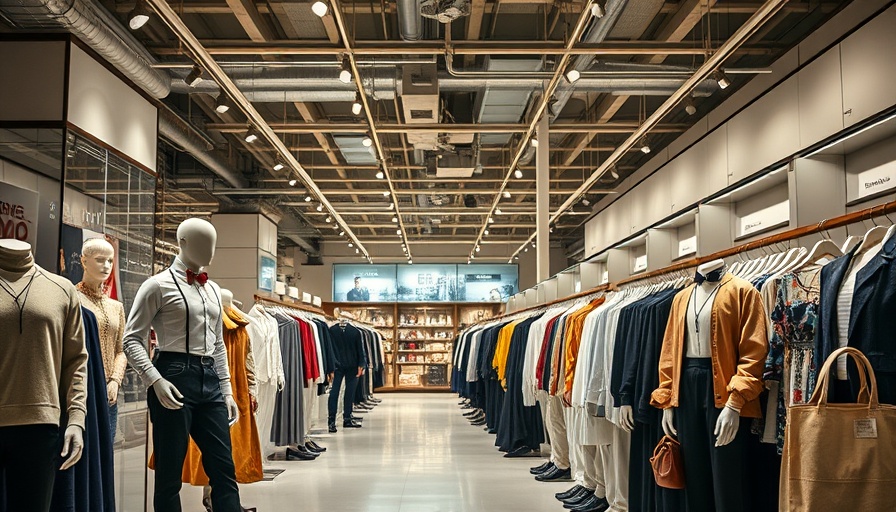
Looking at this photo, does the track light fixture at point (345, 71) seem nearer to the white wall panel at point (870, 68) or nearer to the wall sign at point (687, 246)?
the white wall panel at point (870, 68)

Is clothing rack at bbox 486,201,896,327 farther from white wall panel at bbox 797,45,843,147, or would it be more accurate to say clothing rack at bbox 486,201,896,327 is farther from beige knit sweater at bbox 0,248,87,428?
white wall panel at bbox 797,45,843,147

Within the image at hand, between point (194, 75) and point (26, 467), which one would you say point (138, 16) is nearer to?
point (194, 75)

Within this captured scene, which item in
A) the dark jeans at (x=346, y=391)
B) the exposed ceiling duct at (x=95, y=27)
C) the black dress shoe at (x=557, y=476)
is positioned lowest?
the black dress shoe at (x=557, y=476)

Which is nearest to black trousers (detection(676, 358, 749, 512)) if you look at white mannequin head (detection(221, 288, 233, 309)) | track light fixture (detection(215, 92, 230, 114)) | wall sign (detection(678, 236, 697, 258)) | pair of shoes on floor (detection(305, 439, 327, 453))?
white mannequin head (detection(221, 288, 233, 309))

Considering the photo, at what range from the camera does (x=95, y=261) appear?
4883 millimetres

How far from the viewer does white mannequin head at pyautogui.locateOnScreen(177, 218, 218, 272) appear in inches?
168

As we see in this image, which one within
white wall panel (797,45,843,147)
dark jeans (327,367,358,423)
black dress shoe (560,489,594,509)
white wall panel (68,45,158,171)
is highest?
white wall panel (797,45,843,147)

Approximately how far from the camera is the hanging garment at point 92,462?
325 centimetres

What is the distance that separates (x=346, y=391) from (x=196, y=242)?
9.26 meters

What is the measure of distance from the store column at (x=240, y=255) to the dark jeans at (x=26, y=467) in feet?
46.6

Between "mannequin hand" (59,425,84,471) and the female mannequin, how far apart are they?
1.75 meters

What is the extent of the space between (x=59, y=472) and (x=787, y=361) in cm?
272

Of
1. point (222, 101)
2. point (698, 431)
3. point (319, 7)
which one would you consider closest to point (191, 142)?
point (222, 101)

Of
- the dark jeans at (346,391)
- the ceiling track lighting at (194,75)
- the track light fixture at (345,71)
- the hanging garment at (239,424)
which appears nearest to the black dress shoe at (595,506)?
the hanging garment at (239,424)
